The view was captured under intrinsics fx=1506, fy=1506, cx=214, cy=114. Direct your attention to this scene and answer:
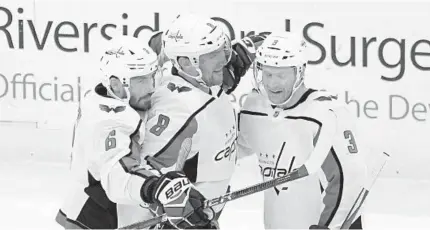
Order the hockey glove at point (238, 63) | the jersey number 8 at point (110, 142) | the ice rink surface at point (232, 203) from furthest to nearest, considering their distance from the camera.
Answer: the ice rink surface at point (232, 203) < the hockey glove at point (238, 63) < the jersey number 8 at point (110, 142)

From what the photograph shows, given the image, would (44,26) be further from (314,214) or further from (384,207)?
(314,214)

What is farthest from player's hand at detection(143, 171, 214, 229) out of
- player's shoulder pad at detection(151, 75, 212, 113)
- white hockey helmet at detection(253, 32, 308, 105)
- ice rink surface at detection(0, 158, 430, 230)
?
ice rink surface at detection(0, 158, 430, 230)

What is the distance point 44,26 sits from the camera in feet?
23.4

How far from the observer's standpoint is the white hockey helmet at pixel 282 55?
5.00 metres

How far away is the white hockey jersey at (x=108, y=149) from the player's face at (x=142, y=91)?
0.08 metres

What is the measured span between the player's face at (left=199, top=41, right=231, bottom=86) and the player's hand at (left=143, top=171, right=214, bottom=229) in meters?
0.44

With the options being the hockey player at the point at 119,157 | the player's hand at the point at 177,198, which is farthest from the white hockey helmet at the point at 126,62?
the player's hand at the point at 177,198

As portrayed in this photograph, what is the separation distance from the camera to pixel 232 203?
21.4 ft

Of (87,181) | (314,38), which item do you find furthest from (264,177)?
(314,38)

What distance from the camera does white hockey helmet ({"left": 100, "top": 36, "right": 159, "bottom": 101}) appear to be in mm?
4859

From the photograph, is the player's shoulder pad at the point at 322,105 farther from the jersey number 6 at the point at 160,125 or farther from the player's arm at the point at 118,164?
the player's arm at the point at 118,164

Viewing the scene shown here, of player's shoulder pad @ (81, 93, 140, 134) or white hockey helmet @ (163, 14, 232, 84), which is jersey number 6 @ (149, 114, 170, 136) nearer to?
player's shoulder pad @ (81, 93, 140, 134)

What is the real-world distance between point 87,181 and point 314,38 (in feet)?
7.34

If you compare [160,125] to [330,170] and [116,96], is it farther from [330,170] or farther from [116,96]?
[330,170]
